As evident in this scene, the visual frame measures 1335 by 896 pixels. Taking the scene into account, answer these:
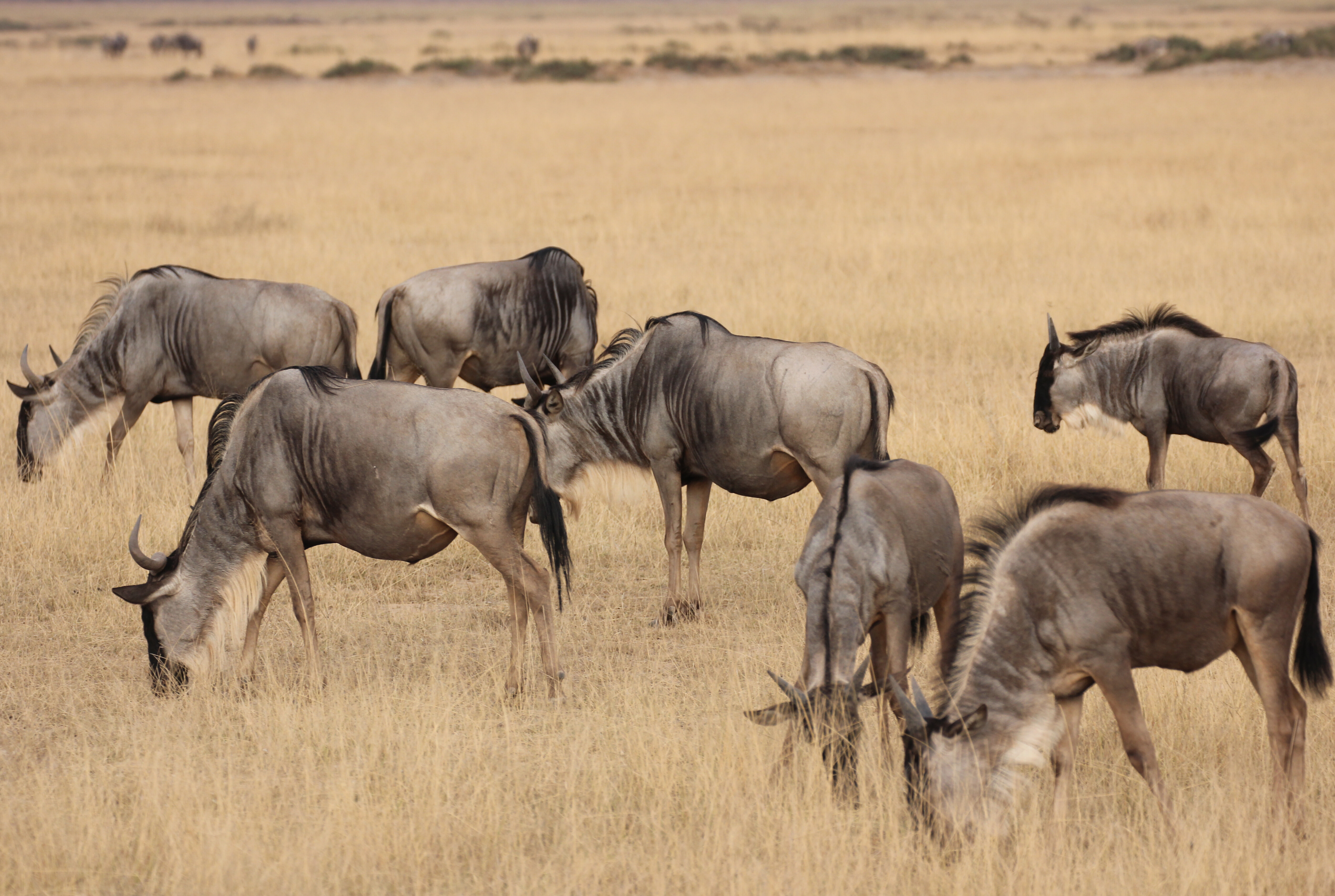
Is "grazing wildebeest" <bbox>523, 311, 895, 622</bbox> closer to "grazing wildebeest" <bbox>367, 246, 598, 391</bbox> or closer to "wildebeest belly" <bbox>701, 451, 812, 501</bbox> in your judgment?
"wildebeest belly" <bbox>701, 451, 812, 501</bbox>

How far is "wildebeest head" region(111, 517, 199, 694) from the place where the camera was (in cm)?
529

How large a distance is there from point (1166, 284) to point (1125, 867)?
10.4 m

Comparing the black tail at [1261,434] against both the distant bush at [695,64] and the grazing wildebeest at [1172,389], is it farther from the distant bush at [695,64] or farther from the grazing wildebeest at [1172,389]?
the distant bush at [695,64]

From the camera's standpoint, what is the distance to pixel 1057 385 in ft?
25.8

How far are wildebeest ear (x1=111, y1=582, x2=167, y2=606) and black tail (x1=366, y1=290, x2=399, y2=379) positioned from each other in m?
→ 3.41

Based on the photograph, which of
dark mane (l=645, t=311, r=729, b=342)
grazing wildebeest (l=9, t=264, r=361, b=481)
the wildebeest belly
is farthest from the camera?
grazing wildebeest (l=9, t=264, r=361, b=481)

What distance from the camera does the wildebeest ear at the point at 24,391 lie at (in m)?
8.18

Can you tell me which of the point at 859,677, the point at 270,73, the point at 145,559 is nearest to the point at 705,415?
the point at 859,677

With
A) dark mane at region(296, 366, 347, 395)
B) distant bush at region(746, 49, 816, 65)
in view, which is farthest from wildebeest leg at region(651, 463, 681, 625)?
distant bush at region(746, 49, 816, 65)

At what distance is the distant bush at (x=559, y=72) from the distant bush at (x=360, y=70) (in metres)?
4.41

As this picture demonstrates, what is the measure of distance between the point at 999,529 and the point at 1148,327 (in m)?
3.90

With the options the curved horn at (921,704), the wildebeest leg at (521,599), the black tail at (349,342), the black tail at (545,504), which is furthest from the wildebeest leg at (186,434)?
the curved horn at (921,704)

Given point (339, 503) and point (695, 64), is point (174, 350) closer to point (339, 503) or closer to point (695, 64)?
point (339, 503)

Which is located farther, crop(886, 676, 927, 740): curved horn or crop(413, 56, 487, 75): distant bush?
crop(413, 56, 487, 75): distant bush
